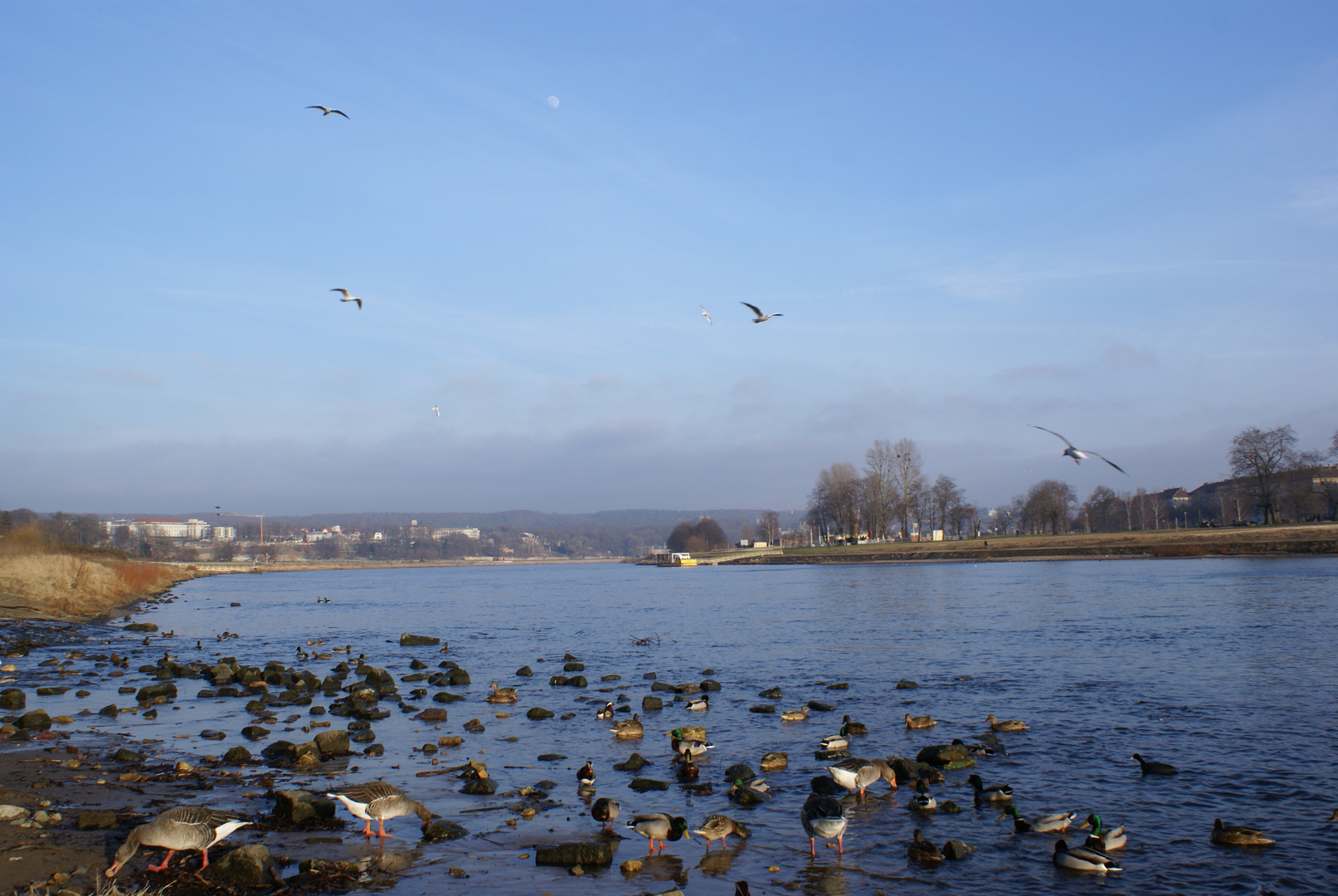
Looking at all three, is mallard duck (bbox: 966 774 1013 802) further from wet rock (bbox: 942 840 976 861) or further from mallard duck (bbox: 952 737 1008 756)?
mallard duck (bbox: 952 737 1008 756)

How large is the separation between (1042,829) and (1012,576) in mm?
67095

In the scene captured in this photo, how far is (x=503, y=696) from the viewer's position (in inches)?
886

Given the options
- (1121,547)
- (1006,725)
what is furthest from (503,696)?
(1121,547)

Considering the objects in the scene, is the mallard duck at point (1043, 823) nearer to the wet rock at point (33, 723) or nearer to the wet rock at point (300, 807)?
the wet rock at point (300, 807)

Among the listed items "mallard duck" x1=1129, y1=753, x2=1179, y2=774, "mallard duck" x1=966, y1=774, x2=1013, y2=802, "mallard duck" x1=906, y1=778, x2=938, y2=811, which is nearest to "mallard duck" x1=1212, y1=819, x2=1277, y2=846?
"mallard duck" x1=966, y1=774, x2=1013, y2=802

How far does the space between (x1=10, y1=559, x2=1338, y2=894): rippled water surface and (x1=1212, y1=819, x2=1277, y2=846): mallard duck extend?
0.80 feet

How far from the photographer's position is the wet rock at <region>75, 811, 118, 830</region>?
10.4 metres

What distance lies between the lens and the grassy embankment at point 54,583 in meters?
43.5

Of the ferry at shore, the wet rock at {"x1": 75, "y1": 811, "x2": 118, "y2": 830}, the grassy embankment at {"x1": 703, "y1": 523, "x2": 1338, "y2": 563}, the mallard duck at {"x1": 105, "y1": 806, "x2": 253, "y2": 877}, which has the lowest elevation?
the ferry at shore

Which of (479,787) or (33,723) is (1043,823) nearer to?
(479,787)

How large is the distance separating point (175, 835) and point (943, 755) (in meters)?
12.1

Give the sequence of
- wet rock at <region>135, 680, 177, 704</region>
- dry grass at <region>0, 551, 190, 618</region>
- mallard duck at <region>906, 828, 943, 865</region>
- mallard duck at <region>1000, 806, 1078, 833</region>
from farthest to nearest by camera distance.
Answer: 1. dry grass at <region>0, 551, 190, 618</region>
2. wet rock at <region>135, 680, 177, 704</region>
3. mallard duck at <region>1000, 806, 1078, 833</region>
4. mallard duck at <region>906, 828, 943, 865</region>

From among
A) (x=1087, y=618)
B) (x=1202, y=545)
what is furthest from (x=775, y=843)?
(x=1202, y=545)

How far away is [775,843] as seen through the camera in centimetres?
1127
